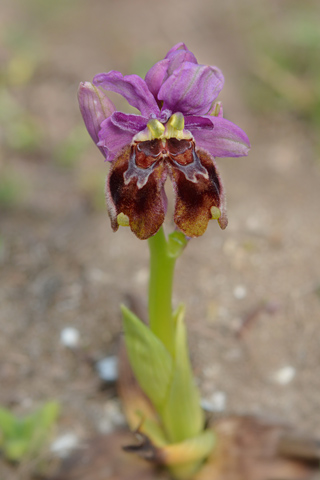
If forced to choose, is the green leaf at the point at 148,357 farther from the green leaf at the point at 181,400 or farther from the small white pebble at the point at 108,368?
the small white pebble at the point at 108,368

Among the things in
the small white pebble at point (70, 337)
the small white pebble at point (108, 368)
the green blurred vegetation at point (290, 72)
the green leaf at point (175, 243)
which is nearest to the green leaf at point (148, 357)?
the green leaf at point (175, 243)

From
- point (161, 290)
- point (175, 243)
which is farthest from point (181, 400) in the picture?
point (175, 243)

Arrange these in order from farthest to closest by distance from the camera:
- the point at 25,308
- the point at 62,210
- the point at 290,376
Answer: the point at 62,210 < the point at 25,308 < the point at 290,376

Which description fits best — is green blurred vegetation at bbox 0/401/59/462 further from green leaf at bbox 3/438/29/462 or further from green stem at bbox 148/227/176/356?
green stem at bbox 148/227/176/356

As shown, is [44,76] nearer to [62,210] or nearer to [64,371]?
[62,210]

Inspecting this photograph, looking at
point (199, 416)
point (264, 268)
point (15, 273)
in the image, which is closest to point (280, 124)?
point (264, 268)

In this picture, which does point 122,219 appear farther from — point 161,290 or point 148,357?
point 148,357
